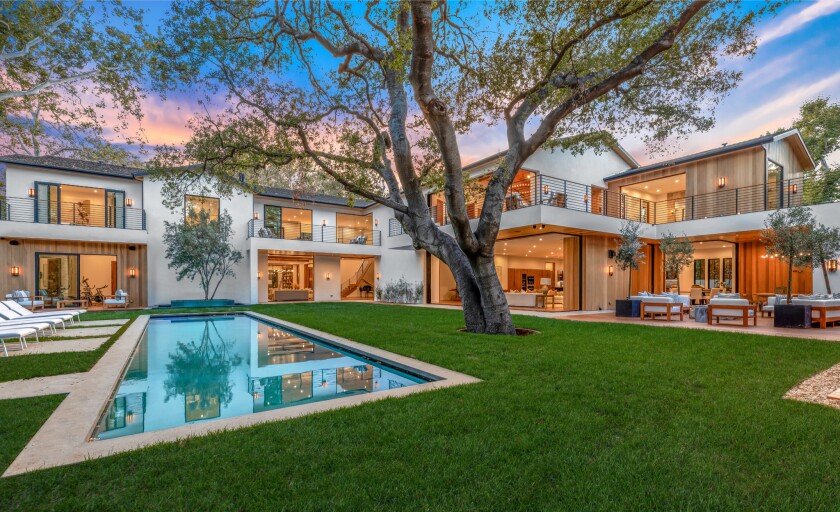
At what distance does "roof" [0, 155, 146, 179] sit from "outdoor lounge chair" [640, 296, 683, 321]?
18.6m

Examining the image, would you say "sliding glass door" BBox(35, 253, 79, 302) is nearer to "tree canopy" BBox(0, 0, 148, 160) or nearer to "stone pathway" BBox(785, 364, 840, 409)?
"tree canopy" BBox(0, 0, 148, 160)

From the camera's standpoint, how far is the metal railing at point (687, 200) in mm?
14219

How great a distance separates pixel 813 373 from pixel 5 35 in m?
15.7

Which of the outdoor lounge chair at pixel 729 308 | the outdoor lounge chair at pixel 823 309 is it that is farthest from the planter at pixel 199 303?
the outdoor lounge chair at pixel 823 309

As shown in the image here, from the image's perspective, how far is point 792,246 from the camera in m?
10.5

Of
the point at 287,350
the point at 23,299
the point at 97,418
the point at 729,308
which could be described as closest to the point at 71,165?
the point at 23,299

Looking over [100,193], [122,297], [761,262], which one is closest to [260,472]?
[122,297]

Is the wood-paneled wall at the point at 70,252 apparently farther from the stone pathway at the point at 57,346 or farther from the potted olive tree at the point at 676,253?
the potted olive tree at the point at 676,253

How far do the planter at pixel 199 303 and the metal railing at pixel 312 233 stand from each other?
337 centimetres

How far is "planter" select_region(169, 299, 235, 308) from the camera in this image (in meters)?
17.9

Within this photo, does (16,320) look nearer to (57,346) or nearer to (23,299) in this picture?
(57,346)

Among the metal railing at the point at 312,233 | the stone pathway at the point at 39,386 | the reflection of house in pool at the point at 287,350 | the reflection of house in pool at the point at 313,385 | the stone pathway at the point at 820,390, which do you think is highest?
the metal railing at the point at 312,233

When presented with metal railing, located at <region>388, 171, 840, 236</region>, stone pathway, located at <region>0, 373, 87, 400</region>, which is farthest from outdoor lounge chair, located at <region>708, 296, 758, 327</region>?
stone pathway, located at <region>0, 373, 87, 400</region>

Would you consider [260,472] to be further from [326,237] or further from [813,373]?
[326,237]
